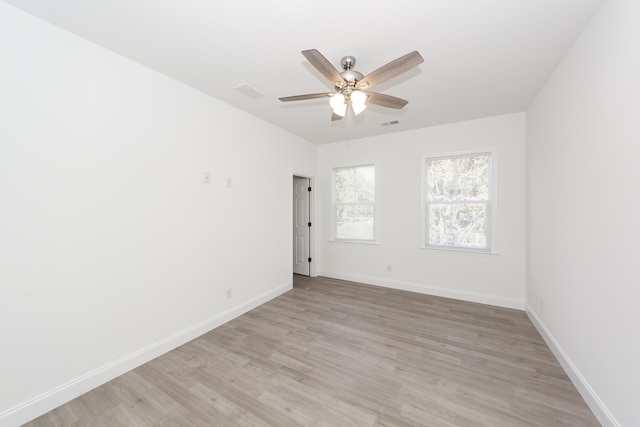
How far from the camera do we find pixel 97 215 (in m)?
2.02

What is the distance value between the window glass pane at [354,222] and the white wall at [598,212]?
102 inches

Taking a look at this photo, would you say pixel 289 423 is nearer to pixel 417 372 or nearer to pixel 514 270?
pixel 417 372

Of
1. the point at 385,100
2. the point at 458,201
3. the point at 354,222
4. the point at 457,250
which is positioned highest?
the point at 385,100

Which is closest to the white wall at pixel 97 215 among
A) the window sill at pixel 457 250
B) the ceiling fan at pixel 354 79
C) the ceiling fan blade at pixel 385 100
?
the ceiling fan at pixel 354 79

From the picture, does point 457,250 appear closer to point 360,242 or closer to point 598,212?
point 360,242

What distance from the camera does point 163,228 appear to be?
97.3 inches

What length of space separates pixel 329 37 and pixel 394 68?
62 centimetres

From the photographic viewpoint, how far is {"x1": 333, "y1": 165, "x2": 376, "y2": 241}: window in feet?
15.4

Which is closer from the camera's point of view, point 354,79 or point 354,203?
point 354,79

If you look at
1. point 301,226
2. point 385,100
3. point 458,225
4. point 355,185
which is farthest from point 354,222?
point 385,100

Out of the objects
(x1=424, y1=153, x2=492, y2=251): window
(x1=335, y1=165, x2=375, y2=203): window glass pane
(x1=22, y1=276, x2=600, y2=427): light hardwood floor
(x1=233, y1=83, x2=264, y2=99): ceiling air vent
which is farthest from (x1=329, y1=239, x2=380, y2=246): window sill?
(x1=233, y1=83, x2=264, y2=99): ceiling air vent

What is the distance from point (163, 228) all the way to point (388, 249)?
3502mm

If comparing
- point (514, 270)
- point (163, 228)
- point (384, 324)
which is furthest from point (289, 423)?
point (514, 270)

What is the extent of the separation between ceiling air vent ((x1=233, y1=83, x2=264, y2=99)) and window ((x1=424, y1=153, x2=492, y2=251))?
2.88 metres
